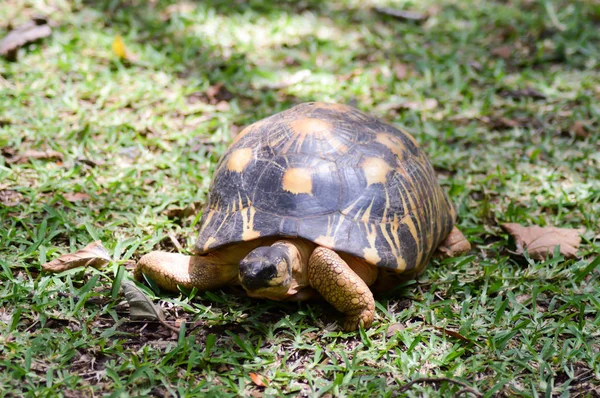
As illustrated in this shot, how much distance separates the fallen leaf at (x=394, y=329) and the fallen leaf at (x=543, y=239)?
3.15ft

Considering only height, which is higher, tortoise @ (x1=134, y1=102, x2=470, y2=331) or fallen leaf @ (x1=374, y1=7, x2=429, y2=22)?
fallen leaf @ (x1=374, y1=7, x2=429, y2=22)

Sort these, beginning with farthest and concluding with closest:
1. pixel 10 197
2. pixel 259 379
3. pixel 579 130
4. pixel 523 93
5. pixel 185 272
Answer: pixel 523 93, pixel 579 130, pixel 10 197, pixel 185 272, pixel 259 379

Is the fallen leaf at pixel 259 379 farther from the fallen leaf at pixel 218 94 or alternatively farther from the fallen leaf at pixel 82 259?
the fallen leaf at pixel 218 94

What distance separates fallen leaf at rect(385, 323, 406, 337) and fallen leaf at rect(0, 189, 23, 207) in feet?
A: 7.34

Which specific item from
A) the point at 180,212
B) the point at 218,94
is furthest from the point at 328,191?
the point at 218,94

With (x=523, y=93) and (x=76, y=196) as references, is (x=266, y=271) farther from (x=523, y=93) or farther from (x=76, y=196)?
(x=523, y=93)

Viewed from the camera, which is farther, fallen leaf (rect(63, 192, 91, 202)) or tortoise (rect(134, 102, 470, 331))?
fallen leaf (rect(63, 192, 91, 202))

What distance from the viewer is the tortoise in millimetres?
2725

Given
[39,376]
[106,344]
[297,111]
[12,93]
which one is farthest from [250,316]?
[12,93]

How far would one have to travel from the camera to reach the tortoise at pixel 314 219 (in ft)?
8.94

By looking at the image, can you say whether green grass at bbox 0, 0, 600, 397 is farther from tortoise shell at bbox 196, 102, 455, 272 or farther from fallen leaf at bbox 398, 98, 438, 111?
tortoise shell at bbox 196, 102, 455, 272

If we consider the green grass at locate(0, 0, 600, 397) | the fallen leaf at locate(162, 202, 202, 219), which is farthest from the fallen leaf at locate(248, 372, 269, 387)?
the fallen leaf at locate(162, 202, 202, 219)

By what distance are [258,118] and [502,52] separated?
2.71m

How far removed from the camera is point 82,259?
3.04m
